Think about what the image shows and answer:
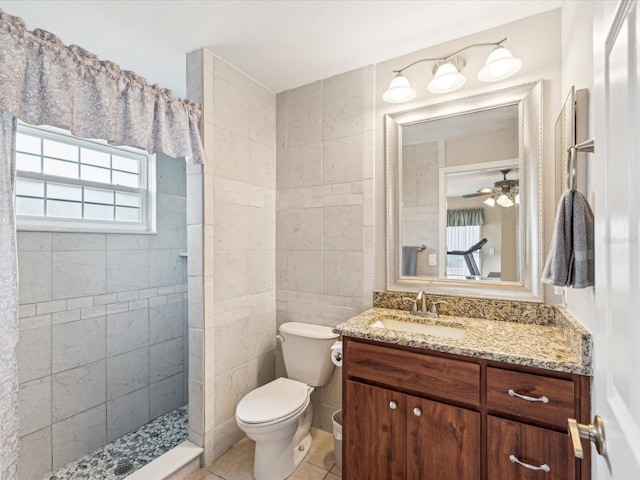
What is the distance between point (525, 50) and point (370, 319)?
162 cm

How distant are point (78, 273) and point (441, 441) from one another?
7.35 ft

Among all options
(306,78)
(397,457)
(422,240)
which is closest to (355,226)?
(422,240)

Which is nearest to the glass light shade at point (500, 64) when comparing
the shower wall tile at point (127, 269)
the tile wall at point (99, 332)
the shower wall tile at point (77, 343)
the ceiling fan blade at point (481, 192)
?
the ceiling fan blade at point (481, 192)

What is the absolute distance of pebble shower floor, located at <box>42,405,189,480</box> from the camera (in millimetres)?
1826

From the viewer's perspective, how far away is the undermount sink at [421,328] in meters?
1.62

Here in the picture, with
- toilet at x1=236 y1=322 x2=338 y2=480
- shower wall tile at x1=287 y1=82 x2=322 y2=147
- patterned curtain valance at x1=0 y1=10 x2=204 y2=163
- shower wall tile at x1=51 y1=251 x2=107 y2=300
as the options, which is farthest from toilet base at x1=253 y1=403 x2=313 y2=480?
shower wall tile at x1=287 y1=82 x2=322 y2=147

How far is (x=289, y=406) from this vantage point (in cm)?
173

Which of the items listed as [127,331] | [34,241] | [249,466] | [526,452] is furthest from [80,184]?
[526,452]

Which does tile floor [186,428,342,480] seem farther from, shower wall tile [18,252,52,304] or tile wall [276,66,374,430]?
shower wall tile [18,252,52,304]

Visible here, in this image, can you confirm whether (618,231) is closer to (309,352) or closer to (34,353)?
(309,352)

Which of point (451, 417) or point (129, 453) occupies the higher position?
point (451, 417)

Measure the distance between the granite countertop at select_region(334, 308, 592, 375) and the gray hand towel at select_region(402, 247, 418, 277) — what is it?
0.95 feet

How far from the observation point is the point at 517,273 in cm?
165

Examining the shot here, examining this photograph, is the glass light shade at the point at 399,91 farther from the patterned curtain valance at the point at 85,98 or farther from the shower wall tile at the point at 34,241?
the shower wall tile at the point at 34,241
